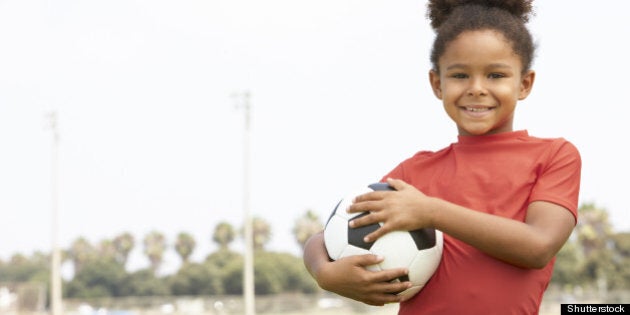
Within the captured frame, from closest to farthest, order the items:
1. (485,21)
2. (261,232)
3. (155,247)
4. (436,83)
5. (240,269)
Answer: (485,21)
(436,83)
(240,269)
(261,232)
(155,247)

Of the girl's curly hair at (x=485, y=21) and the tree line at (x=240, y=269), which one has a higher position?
the girl's curly hair at (x=485, y=21)

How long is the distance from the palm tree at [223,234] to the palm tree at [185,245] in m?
3.08

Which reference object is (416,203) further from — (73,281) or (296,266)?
(73,281)

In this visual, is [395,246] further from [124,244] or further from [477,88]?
[124,244]

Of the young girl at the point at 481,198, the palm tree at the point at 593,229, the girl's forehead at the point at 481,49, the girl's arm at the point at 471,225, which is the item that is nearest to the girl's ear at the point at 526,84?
the young girl at the point at 481,198

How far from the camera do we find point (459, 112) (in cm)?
341

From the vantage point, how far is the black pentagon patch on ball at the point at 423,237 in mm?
3152

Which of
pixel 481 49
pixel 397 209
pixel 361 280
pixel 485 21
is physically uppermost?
pixel 485 21

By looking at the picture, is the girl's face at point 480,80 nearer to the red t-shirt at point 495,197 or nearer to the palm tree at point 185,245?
the red t-shirt at point 495,197

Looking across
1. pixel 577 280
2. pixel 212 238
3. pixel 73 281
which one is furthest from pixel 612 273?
pixel 73 281

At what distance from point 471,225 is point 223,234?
8053 centimetres

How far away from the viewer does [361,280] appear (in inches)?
125

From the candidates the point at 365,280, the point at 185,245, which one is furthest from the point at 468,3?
the point at 185,245

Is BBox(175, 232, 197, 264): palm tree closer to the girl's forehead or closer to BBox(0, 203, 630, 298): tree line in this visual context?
BBox(0, 203, 630, 298): tree line
